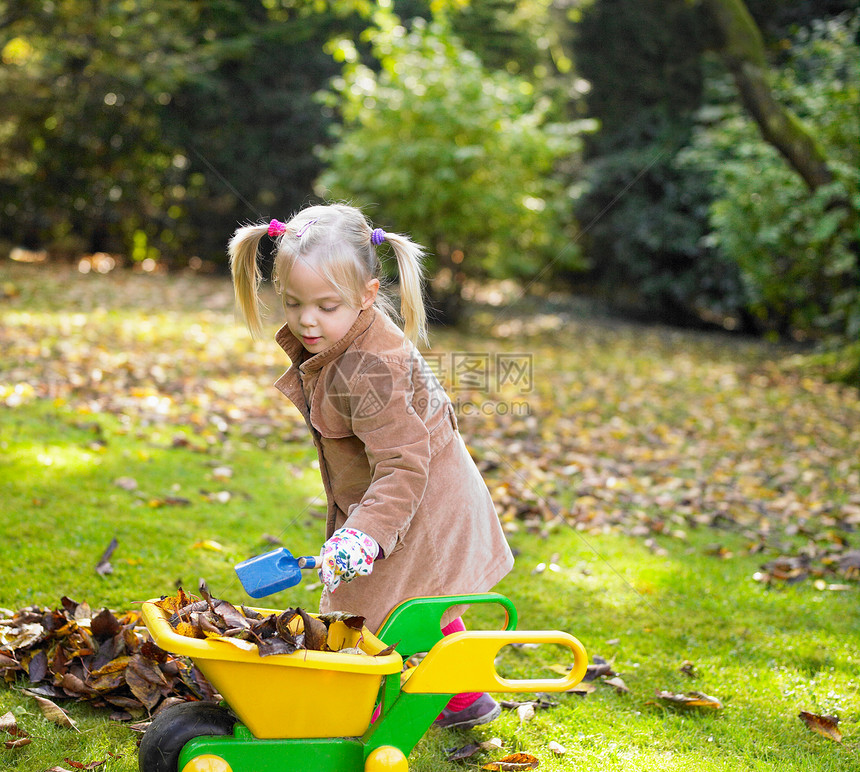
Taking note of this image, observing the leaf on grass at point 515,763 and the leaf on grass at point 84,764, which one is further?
the leaf on grass at point 515,763

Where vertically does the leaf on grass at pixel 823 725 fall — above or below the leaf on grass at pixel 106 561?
below

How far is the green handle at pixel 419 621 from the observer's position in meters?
2.17

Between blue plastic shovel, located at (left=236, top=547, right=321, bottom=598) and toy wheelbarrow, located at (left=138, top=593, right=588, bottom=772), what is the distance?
0.48 ft

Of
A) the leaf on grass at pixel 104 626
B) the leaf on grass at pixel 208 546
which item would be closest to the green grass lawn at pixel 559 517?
the leaf on grass at pixel 208 546

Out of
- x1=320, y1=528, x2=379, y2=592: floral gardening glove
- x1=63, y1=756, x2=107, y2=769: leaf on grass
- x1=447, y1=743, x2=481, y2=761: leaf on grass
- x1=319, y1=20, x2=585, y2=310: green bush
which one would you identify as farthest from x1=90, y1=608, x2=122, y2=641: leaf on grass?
x1=319, y1=20, x2=585, y2=310: green bush

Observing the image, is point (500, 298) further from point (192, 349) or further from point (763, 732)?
point (763, 732)

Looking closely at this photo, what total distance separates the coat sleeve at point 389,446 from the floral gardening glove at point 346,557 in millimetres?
55

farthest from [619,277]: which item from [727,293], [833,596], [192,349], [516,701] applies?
[516,701]

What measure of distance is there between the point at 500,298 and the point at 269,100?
18.8ft

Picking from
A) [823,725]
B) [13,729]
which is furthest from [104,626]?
[823,725]

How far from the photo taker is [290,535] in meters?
3.98

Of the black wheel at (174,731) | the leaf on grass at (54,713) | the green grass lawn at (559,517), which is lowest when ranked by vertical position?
the green grass lawn at (559,517)

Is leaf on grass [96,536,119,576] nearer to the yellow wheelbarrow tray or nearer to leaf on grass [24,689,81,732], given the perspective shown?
leaf on grass [24,689,81,732]

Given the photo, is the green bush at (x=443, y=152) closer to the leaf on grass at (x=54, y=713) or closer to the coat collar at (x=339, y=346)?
the coat collar at (x=339, y=346)
